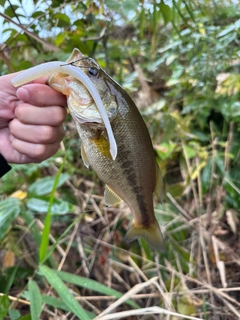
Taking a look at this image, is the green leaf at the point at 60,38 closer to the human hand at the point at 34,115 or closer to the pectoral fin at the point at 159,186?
the human hand at the point at 34,115

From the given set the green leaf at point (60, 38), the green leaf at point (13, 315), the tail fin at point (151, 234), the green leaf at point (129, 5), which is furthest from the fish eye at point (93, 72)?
the green leaf at point (13, 315)

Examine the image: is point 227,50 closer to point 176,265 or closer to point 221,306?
point 176,265

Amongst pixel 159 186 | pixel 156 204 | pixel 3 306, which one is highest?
pixel 159 186

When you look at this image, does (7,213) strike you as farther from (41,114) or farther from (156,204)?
(156,204)

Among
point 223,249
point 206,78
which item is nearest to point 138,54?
point 206,78

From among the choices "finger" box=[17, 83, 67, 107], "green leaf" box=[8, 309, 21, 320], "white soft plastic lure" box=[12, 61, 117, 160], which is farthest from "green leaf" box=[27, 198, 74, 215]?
"white soft plastic lure" box=[12, 61, 117, 160]

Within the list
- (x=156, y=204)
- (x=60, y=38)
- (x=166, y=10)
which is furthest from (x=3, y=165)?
(x=156, y=204)

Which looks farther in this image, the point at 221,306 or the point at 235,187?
the point at 235,187

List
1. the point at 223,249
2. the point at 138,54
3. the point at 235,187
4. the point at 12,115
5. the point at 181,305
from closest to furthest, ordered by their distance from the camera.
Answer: the point at 12,115, the point at 181,305, the point at 223,249, the point at 235,187, the point at 138,54
